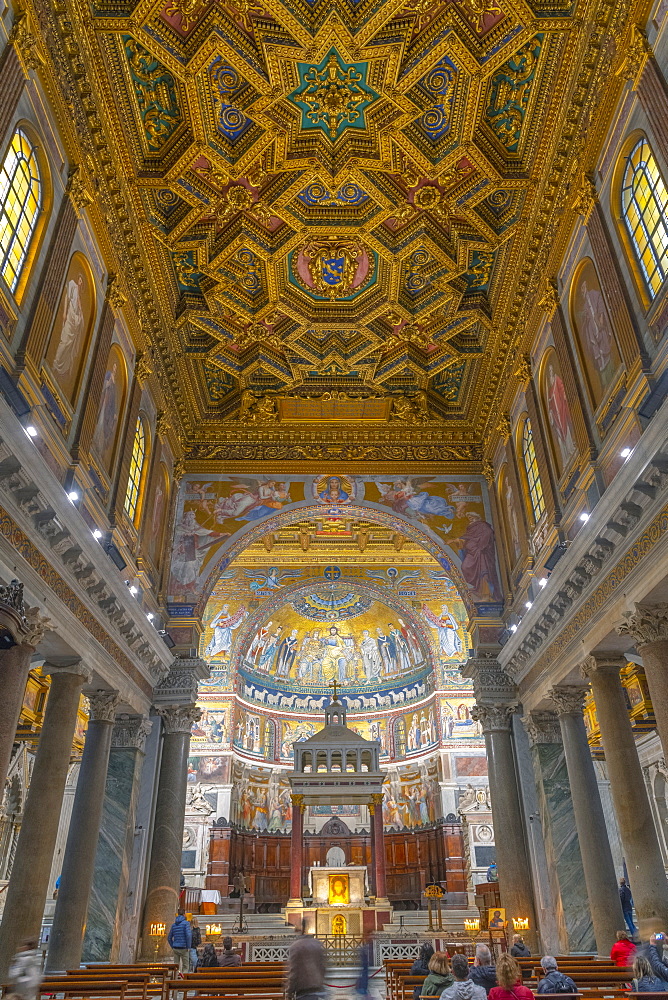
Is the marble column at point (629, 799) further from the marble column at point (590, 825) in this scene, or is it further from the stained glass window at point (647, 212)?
the stained glass window at point (647, 212)

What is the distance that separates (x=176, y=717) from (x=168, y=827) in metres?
2.70

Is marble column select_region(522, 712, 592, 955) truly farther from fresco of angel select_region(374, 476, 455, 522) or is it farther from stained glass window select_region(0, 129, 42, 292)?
stained glass window select_region(0, 129, 42, 292)

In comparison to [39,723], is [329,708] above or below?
above

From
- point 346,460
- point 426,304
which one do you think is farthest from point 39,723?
point 426,304

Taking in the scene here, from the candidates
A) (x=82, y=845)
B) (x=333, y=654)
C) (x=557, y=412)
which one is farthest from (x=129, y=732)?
(x=333, y=654)

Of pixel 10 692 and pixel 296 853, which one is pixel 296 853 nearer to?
pixel 296 853

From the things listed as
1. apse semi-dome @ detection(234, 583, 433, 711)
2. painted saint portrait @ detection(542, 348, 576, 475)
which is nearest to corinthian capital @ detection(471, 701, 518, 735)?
painted saint portrait @ detection(542, 348, 576, 475)

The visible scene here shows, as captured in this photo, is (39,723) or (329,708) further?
(329,708)

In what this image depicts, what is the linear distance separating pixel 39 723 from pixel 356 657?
2162cm

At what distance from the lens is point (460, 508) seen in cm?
2198

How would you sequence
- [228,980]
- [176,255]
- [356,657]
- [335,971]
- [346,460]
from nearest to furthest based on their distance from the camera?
1. [228,980]
2. [176,255]
3. [335,971]
4. [346,460]
5. [356,657]

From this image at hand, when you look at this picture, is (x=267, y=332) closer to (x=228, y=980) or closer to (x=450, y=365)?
(x=450, y=365)

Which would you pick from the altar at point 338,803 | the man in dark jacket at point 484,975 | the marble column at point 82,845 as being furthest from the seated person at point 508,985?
the altar at point 338,803

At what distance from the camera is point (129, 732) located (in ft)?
59.6
